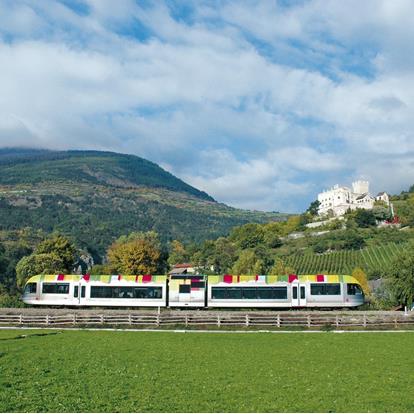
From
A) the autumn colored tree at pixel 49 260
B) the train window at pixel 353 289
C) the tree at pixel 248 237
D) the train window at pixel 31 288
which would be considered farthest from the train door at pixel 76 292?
the tree at pixel 248 237

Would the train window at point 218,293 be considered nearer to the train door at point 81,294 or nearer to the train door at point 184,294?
the train door at point 184,294

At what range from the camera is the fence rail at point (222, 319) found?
3400cm

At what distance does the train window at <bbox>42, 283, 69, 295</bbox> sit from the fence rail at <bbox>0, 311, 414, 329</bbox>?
921cm

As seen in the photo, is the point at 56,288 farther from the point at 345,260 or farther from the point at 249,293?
the point at 345,260

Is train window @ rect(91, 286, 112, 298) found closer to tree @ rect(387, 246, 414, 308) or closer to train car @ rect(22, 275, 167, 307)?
train car @ rect(22, 275, 167, 307)

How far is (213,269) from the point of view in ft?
364

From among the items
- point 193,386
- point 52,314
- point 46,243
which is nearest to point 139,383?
point 193,386

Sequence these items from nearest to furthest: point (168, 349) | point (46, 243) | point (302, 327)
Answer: point (168, 349), point (302, 327), point (46, 243)

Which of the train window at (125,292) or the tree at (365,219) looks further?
the tree at (365,219)

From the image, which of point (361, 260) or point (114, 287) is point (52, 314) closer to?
point (114, 287)

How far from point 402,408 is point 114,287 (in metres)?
36.3

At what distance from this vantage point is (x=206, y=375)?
16312mm

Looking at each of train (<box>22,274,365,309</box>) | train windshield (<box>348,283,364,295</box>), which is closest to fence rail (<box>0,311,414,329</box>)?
train (<box>22,274,365,309</box>)

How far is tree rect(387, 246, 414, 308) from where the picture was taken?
46188 mm
